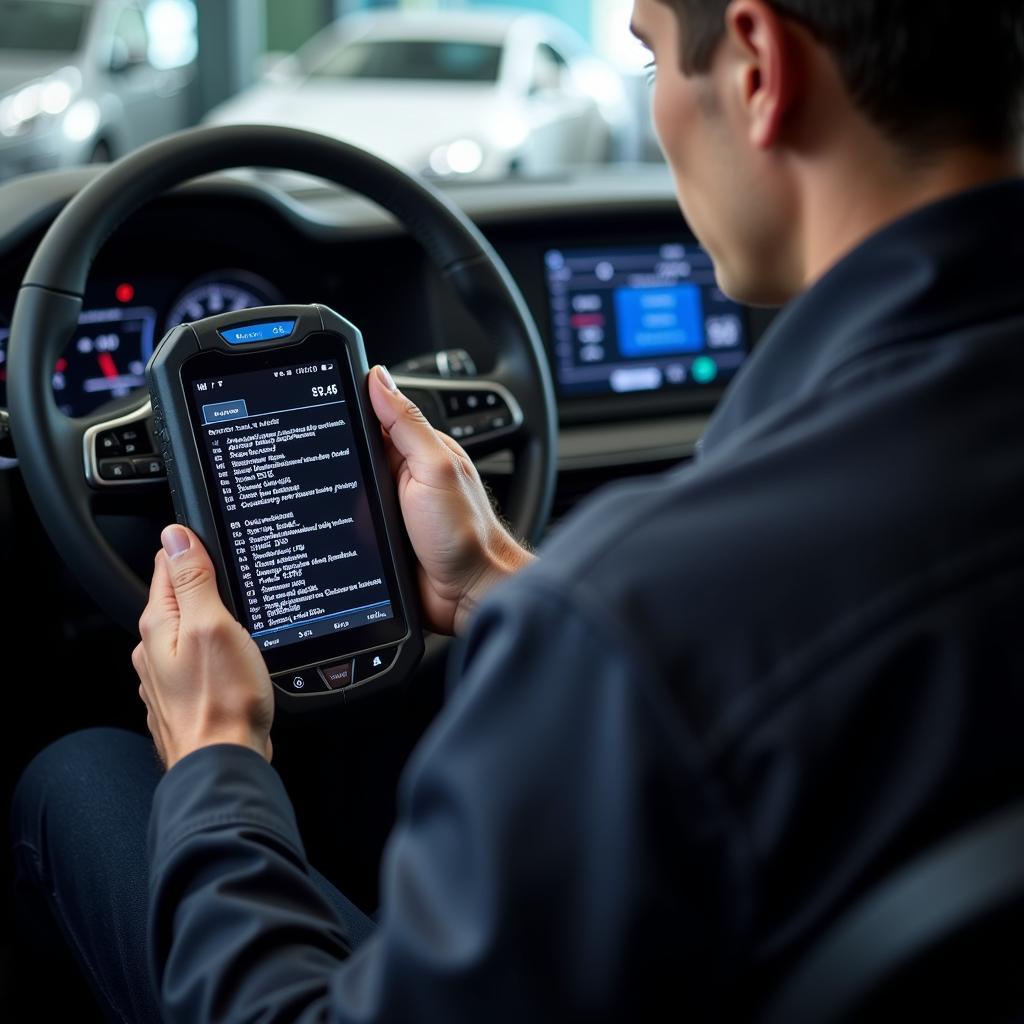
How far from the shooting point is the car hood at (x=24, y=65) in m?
5.52

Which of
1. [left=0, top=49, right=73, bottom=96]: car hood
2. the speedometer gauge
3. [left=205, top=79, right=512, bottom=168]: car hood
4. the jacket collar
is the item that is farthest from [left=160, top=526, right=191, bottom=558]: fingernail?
[left=0, top=49, right=73, bottom=96]: car hood

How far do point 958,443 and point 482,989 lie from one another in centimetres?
30

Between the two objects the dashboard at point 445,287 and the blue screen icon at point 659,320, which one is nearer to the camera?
the dashboard at point 445,287

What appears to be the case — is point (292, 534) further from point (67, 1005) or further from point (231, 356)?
point (67, 1005)

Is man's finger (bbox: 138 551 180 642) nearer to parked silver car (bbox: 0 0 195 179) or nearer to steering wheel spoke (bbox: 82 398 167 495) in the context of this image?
→ steering wheel spoke (bbox: 82 398 167 495)

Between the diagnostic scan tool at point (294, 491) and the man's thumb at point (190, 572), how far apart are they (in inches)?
1.2

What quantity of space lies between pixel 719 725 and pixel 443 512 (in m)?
0.62

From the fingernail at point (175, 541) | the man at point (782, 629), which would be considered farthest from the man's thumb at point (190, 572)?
the man at point (782, 629)

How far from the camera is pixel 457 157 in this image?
4.61 meters

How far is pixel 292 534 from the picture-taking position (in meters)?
1.15

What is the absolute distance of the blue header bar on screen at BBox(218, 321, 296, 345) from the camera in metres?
1.15

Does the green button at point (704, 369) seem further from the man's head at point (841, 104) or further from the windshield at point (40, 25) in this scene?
the windshield at point (40, 25)

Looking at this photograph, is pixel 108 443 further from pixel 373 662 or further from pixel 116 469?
pixel 373 662

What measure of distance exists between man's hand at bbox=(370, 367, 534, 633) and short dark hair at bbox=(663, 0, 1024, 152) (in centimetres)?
53
